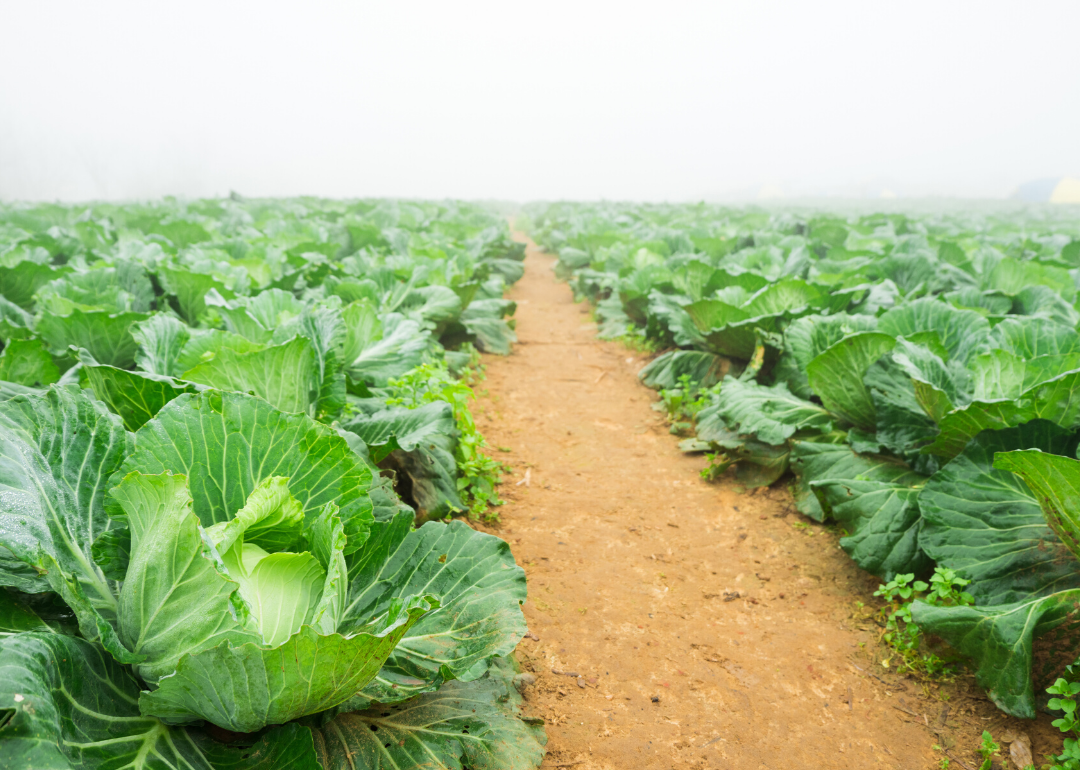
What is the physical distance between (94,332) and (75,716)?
2461mm

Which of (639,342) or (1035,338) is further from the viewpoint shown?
(639,342)

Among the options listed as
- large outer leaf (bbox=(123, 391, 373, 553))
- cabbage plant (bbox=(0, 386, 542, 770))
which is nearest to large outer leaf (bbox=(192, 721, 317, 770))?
cabbage plant (bbox=(0, 386, 542, 770))

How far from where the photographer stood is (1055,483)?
219cm

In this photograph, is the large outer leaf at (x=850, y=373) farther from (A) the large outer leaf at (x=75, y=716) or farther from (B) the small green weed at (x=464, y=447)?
(A) the large outer leaf at (x=75, y=716)

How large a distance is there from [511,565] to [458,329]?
4.85m

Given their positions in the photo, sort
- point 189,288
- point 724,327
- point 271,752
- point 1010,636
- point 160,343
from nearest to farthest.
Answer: point 271,752
point 1010,636
point 160,343
point 189,288
point 724,327

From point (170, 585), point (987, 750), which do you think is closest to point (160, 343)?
point (170, 585)

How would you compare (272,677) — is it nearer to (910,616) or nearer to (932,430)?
(910,616)

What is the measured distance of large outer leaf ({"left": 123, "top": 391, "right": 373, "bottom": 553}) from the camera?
1625mm

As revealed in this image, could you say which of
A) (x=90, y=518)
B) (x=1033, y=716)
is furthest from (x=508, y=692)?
(x=1033, y=716)

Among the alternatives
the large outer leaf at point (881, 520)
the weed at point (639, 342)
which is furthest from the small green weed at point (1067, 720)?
the weed at point (639, 342)

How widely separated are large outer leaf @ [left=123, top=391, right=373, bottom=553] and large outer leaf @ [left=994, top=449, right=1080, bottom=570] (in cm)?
214

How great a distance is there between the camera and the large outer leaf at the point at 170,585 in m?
1.39

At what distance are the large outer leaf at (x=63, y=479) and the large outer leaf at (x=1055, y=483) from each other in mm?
2713
